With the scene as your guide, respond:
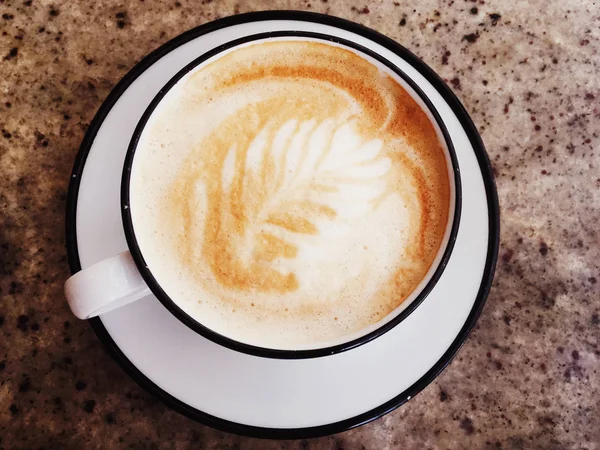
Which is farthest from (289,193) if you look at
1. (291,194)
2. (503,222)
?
(503,222)

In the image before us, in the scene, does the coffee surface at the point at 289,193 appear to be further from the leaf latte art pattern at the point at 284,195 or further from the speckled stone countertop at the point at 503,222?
the speckled stone countertop at the point at 503,222

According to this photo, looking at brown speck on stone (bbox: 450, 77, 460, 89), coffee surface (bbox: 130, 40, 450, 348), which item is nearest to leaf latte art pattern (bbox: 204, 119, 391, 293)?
coffee surface (bbox: 130, 40, 450, 348)

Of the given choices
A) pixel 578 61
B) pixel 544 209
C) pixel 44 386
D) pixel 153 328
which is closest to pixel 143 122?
pixel 153 328

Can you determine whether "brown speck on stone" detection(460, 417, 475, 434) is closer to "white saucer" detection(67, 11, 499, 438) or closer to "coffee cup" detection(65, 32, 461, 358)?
"white saucer" detection(67, 11, 499, 438)

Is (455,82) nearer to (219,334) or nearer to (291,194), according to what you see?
(291,194)

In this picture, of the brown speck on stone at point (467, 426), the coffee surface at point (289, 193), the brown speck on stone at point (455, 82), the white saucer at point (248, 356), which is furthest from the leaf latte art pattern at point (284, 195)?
the brown speck on stone at point (467, 426)

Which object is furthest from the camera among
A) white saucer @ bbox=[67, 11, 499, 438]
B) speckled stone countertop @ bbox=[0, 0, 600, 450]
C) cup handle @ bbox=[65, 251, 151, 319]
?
speckled stone countertop @ bbox=[0, 0, 600, 450]

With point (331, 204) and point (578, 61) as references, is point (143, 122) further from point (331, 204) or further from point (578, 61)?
point (578, 61)
